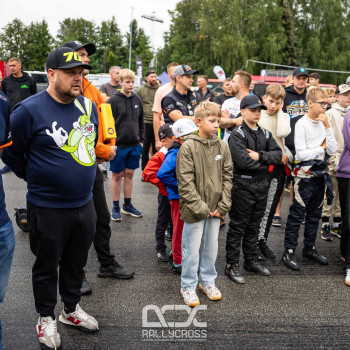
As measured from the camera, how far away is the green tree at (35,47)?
171ft

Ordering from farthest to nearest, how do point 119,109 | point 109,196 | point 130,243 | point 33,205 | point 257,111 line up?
point 109,196
point 119,109
point 130,243
point 257,111
point 33,205

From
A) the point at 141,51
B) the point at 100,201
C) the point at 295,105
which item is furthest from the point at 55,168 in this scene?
the point at 141,51

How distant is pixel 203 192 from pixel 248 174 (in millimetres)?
784

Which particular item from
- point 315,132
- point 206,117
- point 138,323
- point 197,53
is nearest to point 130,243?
point 138,323

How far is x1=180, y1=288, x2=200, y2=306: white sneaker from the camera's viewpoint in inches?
149

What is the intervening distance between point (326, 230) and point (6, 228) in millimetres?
4497

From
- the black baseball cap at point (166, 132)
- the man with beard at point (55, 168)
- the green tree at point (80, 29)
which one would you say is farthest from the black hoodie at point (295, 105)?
the green tree at point (80, 29)

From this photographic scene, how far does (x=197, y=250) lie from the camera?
3883 millimetres

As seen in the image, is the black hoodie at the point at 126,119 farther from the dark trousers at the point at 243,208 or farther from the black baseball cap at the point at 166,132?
the dark trousers at the point at 243,208

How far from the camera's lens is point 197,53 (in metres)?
49.4

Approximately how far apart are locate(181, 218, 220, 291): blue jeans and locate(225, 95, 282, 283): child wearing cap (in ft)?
1.50

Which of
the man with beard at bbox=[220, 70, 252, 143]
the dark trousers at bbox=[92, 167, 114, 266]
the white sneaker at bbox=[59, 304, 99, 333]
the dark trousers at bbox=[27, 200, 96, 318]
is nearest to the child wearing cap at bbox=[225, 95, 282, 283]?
the man with beard at bbox=[220, 70, 252, 143]

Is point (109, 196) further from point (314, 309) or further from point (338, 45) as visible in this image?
point (338, 45)

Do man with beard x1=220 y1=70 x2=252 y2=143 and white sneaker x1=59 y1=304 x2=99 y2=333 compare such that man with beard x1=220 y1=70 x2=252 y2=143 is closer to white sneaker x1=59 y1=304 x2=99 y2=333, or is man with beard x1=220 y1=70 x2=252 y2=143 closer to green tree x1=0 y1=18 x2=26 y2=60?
white sneaker x1=59 y1=304 x2=99 y2=333
